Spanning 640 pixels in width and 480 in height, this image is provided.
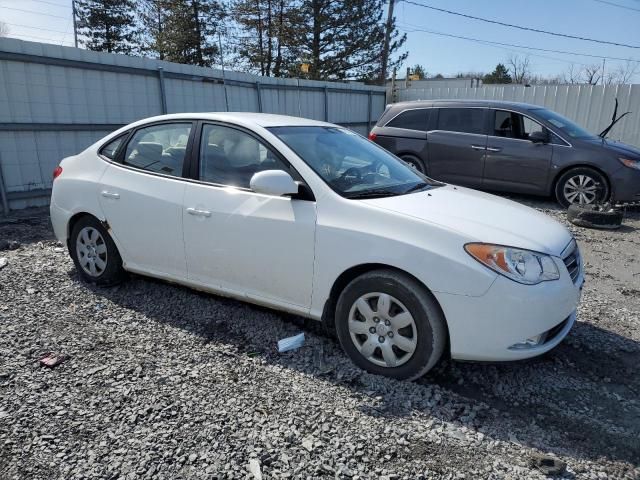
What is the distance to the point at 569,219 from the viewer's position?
750 cm

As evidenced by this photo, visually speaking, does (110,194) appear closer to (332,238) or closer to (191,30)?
(332,238)

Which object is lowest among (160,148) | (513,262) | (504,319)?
(504,319)

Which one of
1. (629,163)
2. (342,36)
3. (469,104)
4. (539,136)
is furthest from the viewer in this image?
(342,36)

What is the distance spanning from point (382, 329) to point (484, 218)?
38.1 inches

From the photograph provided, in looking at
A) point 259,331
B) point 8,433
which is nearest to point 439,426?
point 259,331

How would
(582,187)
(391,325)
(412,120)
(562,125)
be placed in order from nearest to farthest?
1. (391,325)
2. (582,187)
3. (562,125)
4. (412,120)

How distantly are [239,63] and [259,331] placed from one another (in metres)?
27.1

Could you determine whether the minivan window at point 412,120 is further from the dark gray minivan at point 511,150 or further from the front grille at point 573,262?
the front grille at point 573,262

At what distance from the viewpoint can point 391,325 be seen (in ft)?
9.76

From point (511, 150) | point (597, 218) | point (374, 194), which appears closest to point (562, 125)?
point (511, 150)

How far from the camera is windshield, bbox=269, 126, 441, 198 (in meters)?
3.38

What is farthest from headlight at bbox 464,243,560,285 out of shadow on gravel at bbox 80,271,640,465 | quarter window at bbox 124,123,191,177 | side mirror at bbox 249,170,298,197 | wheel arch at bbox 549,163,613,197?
wheel arch at bbox 549,163,613,197

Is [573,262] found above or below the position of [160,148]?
below

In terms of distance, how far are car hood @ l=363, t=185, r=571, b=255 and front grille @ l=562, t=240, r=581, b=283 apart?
0.07 m
